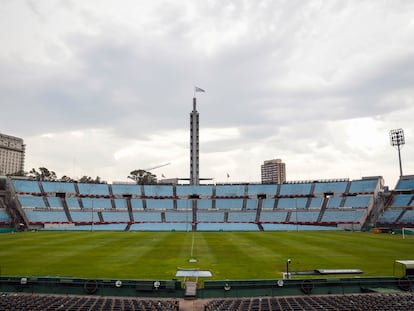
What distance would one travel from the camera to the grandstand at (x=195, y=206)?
3302 inches

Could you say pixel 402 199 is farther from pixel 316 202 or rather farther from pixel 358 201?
pixel 316 202

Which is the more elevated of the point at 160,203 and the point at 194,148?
the point at 194,148

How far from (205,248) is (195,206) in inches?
2136

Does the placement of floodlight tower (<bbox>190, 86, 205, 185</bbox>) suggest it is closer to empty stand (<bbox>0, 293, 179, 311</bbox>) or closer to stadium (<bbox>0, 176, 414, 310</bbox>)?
stadium (<bbox>0, 176, 414, 310</bbox>)

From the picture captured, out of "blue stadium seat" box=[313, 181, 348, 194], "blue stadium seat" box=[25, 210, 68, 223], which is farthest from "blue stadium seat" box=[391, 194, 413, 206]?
"blue stadium seat" box=[25, 210, 68, 223]

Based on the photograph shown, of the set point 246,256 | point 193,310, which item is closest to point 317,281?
point 193,310

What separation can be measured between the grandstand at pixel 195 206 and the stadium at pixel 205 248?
0.29 m

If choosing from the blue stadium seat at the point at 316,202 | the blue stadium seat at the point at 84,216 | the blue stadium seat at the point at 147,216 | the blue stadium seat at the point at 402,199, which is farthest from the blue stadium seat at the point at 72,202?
the blue stadium seat at the point at 402,199

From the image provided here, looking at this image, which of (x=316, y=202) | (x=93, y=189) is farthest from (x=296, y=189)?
(x=93, y=189)

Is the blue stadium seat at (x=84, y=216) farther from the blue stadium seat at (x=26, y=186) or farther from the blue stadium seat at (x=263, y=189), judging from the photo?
the blue stadium seat at (x=263, y=189)

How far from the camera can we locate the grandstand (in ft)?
275

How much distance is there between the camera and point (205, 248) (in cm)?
4609

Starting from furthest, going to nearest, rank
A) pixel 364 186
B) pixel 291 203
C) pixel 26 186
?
pixel 291 203 → pixel 364 186 → pixel 26 186

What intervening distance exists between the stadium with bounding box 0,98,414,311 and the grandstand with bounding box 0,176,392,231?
292mm
